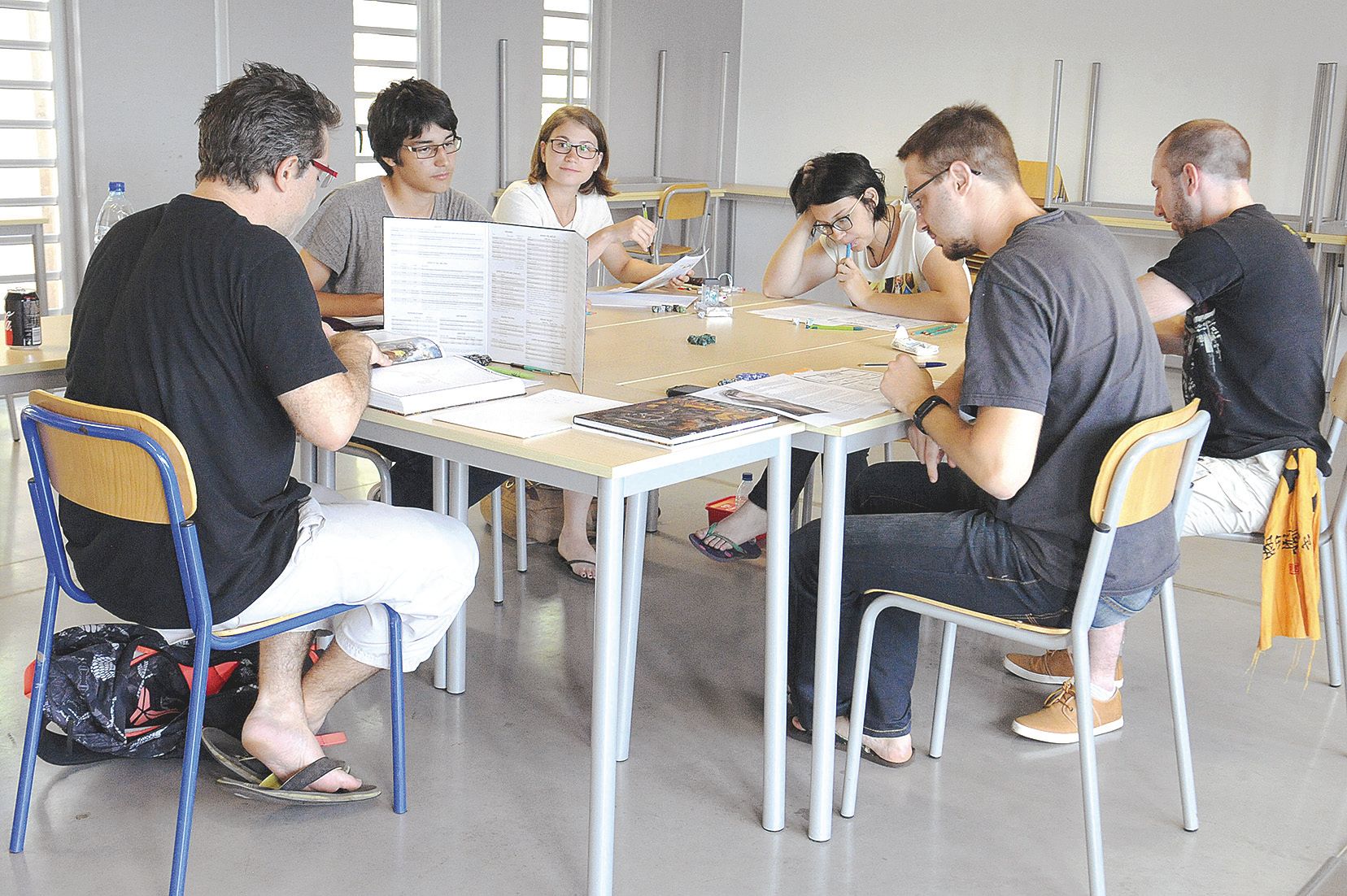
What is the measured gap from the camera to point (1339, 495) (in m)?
2.56

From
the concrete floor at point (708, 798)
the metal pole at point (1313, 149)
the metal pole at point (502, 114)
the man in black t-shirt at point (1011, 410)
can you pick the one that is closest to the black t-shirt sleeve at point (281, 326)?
the concrete floor at point (708, 798)

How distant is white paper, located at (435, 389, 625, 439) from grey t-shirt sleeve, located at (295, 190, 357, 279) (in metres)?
1.07

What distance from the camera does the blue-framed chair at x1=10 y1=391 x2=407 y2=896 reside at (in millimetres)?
1686

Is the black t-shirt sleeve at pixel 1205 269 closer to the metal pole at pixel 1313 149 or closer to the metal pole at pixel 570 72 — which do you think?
the metal pole at pixel 1313 149

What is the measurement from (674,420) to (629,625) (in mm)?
530

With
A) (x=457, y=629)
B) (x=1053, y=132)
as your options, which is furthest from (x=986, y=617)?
(x=1053, y=132)

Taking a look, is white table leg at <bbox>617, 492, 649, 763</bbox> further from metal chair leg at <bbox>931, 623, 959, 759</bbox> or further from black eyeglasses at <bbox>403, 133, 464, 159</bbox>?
black eyeglasses at <bbox>403, 133, 464, 159</bbox>

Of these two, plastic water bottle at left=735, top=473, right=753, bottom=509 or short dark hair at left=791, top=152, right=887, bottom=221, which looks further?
plastic water bottle at left=735, top=473, right=753, bottom=509

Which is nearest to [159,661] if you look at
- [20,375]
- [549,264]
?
[20,375]

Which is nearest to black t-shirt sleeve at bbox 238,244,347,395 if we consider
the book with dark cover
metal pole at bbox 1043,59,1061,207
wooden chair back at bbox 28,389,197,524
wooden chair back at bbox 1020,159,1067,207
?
wooden chair back at bbox 28,389,197,524

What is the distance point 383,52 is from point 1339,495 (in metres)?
4.84

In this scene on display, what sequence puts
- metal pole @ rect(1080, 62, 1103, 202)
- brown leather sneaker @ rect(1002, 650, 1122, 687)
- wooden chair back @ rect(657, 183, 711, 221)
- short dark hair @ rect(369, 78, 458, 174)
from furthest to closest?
wooden chair back @ rect(657, 183, 711, 221)
metal pole @ rect(1080, 62, 1103, 202)
short dark hair @ rect(369, 78, 458, 174)
brown leather sneaker @ rect(1002, 650, 1122, 687)

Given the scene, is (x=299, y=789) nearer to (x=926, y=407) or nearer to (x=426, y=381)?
(x=426, y=381)

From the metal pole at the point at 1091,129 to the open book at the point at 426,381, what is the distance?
16.9ft
